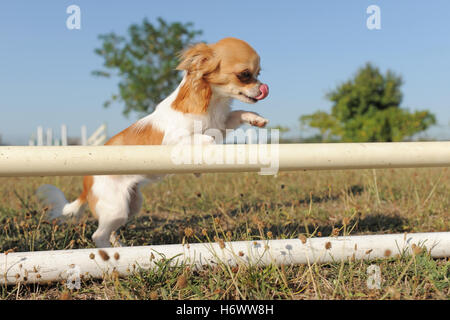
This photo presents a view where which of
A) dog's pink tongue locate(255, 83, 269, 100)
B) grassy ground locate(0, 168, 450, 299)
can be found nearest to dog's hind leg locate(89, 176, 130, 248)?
grassy ground locate(0, 168, 450, 299)

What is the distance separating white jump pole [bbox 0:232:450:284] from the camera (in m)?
2.05

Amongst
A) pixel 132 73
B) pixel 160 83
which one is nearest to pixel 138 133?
pixel 160 83

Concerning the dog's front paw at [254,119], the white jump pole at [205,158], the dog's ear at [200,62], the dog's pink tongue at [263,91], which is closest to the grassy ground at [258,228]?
the white jump pole at [205,158]

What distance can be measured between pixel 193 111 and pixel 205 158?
1.17 meters

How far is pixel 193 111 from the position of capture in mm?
2846

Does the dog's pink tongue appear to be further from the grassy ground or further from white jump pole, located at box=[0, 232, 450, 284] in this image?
white jump pole, located at box=[0, 232, 450, 284]

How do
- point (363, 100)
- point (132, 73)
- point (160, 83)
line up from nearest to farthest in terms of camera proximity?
point (160, 83)
point (132, 73)
point (363, 100)

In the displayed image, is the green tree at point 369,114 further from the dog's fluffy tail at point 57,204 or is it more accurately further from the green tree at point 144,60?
the dog's fluffy tail at point 57,204

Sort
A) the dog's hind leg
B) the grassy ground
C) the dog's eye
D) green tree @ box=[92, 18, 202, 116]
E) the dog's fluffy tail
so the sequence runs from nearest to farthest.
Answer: the grassy ground, the dog's eye, the dog's hind leg, the dog's fluffy tail, green tree @ box=[92, 18, 202, 116]

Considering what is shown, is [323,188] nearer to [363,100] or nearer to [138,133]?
[138,133]

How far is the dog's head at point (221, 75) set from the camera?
2.79 meters

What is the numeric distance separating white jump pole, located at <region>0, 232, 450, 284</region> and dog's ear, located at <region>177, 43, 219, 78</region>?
4.73 ft

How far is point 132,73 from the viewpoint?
15750 millimetres

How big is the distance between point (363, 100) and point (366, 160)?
25.5m
